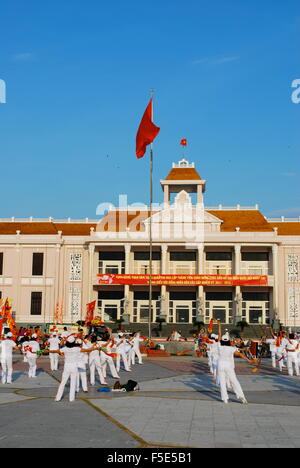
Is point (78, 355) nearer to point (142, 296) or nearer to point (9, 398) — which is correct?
point (9, 398)

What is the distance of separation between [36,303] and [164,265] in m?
12.8

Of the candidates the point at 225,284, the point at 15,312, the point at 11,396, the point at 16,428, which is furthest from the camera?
the point at 15,312

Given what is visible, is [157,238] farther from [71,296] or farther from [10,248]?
Result: [10,248]

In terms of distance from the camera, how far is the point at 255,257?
49.1 m

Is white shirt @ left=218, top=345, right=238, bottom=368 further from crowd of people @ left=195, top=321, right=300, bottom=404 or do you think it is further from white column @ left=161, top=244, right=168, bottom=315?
white column @ left=161, top=244, right=168, bottom=315

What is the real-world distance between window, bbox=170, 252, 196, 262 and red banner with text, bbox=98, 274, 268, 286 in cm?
351

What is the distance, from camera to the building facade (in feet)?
156

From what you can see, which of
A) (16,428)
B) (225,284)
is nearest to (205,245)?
(225,284)

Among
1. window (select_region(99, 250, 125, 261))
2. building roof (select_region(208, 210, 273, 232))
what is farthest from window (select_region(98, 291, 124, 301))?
building roof (select_region(208, 210, 273, 232))

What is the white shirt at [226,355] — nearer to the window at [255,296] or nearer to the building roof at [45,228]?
the window at [255,296]

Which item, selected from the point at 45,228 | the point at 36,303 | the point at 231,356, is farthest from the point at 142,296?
the point at 231,356

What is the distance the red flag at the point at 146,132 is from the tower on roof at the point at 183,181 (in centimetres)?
2283

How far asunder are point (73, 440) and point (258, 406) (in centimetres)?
513

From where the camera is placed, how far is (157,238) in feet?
158
